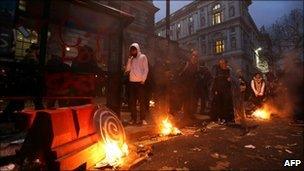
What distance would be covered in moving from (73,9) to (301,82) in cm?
1412

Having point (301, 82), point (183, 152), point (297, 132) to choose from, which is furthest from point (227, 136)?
point (301, 82)

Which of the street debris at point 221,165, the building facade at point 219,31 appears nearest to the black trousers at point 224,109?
the street debris at point 221,165

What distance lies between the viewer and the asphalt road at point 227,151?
4441 mm

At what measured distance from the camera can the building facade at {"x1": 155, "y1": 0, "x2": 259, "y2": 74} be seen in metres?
47.6

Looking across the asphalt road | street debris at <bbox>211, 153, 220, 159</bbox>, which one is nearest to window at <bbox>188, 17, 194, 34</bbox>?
the asphalt road

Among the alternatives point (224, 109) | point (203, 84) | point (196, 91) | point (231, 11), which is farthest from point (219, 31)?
point (224, 109)

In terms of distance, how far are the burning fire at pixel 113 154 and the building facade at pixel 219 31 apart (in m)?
44.6

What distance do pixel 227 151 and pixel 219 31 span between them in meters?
48.1

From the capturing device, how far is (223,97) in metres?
10.0

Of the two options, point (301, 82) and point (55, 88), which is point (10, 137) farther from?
point (301, 82)

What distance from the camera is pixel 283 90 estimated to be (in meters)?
15.8

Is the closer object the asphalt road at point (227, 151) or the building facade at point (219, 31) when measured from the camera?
the asphalt road at point (227, 151)

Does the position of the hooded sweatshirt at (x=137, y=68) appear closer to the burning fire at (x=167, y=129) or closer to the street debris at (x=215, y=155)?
the burning fire at (x=167, y=129)

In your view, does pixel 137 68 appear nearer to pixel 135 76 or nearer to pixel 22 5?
pixel 135 76
